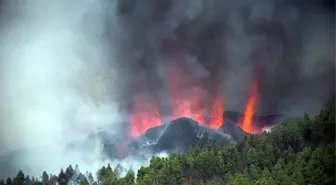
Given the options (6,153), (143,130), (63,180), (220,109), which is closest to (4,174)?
(6,153)

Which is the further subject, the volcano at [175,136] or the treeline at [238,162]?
the volcano at [175,136]

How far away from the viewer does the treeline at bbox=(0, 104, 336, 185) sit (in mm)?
8297

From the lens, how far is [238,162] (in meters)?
9.17

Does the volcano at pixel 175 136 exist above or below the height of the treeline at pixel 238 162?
above

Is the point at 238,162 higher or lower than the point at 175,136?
lower

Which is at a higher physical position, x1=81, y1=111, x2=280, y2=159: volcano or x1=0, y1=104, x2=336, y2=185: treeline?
x1=81, y1=111, x2=280, y2=159: volcano

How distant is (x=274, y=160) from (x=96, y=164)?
12.9 ft

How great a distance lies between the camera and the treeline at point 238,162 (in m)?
8.30

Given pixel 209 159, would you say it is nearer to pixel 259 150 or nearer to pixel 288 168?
pixel 259 150

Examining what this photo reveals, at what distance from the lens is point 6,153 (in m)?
9.66

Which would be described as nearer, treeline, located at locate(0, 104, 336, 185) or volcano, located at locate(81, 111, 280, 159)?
treeline, located at locate(0, 104, 336, 185)

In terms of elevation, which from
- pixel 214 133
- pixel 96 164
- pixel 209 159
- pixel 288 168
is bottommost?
pixel 288 168

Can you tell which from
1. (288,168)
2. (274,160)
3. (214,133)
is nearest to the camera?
(288,168)

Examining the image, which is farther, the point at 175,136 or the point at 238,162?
the point at 175,136
